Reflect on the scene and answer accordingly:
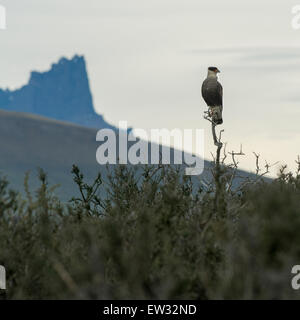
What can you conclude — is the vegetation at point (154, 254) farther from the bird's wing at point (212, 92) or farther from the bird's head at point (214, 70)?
the bird's head at point (214, 70)

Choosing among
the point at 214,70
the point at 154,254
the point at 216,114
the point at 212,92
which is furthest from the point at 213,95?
the point at 154,254

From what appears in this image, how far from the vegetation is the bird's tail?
654 centimetres

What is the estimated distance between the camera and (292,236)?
588 centimetres

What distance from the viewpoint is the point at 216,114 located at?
15.1 metres

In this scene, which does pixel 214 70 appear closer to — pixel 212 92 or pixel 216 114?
pixel 212 92

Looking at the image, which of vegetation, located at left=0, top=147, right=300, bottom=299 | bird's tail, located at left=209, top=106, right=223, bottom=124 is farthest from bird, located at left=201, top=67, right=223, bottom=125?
vegetation, located at left=0, top=147, right=300, bottom=299

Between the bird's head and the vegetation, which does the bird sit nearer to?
the bird's head

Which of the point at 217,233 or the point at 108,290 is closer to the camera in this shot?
the point at 108,290

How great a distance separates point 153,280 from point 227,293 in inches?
29.8

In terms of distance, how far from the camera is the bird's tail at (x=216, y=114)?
14.6m

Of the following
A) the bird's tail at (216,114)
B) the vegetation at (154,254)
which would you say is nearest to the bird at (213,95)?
the bird's tail at (216,114)

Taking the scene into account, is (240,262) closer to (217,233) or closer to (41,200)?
(217,233)
